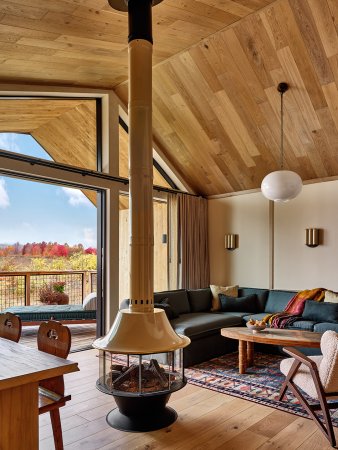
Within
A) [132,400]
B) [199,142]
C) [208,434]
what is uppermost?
[199,142]

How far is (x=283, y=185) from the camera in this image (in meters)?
3.95

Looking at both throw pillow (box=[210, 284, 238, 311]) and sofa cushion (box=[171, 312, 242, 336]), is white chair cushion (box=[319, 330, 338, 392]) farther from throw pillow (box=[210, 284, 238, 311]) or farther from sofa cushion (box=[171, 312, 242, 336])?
throw pillow (box=[210, 284, 238, 311])

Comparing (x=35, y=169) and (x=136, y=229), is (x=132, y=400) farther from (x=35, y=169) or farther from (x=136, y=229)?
(x=35, y=169)

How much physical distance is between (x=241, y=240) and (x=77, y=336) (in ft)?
10.1

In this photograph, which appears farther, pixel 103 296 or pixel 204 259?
pixel 204 259

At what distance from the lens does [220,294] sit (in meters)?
5.97

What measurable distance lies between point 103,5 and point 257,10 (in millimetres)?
1656

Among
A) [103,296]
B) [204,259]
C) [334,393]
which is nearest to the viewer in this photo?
[334,393]

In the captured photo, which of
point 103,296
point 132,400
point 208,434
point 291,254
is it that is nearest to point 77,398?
point 132,400

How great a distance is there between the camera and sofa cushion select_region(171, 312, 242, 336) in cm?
446

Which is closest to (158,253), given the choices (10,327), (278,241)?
(278,241)

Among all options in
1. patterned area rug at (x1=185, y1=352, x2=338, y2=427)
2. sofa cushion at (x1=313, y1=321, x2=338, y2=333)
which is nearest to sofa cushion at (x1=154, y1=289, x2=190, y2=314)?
patterned area rug at (x1=185, y1=352, x2=338, y2=427)

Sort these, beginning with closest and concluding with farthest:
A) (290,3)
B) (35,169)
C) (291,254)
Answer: (290,3)
(35,169)
(291,254)

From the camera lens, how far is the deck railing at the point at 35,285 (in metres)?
6.05
